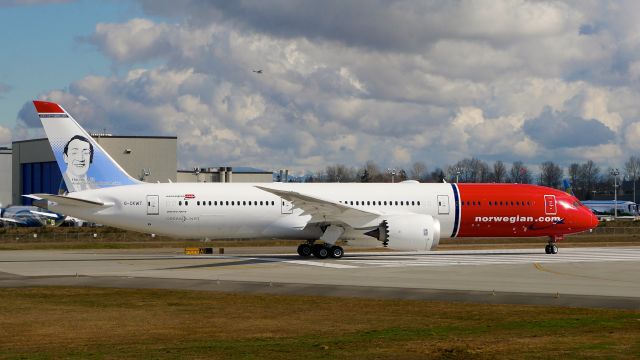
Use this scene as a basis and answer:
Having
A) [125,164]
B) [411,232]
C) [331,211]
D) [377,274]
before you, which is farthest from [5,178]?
[377,274]

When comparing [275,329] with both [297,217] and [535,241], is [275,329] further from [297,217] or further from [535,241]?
[535,241]

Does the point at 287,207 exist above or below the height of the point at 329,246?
above

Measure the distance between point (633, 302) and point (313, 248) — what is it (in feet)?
69.8

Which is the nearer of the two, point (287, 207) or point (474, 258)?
point (287, 207)

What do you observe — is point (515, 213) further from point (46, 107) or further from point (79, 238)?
point (79, 238)

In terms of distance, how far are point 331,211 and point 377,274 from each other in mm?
8168

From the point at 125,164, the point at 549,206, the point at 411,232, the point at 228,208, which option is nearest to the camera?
the point at 411,232

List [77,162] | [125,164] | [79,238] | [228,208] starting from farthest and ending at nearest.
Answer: [125,164], [79,238], [228,208], [77,162]

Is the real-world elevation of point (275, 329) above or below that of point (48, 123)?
below

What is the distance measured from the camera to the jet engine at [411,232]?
40812mm

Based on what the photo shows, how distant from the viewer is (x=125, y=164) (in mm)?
110938

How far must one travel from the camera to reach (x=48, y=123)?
4347 cm

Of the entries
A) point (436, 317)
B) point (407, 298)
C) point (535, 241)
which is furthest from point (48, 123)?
point (535, 241)

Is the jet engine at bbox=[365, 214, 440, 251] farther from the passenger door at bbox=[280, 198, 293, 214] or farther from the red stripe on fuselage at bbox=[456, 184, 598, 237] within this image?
the passenger door at bbox=[280, 198, 293, 214]
